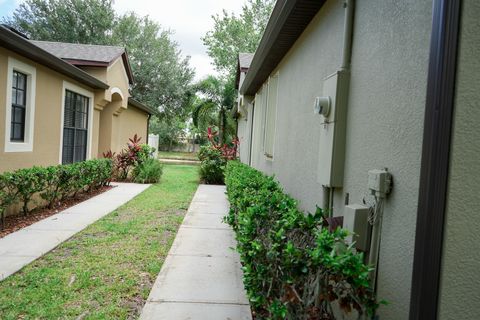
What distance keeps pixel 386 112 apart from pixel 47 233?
5.84 m

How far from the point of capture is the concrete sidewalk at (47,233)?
4805 mm

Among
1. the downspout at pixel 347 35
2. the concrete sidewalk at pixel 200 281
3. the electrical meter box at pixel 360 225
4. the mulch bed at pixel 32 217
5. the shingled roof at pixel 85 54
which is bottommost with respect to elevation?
the mulch bed at pixel 32 217

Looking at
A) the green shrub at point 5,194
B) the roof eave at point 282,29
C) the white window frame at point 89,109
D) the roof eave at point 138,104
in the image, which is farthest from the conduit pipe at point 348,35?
the roof eave at point 138,104

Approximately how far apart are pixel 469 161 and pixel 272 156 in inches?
194

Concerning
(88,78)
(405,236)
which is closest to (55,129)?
(88,78)

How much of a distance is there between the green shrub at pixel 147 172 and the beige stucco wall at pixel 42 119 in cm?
431

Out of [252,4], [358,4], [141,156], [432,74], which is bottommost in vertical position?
[141,156]

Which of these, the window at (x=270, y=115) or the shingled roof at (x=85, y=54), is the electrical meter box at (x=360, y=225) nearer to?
the window at (x=270, y=115)

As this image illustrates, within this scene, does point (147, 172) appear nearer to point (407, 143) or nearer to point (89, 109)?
point (89, 109)

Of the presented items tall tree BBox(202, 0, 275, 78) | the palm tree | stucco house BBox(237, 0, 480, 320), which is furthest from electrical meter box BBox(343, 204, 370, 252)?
tall tree BBox(202, 0, 275, 78)

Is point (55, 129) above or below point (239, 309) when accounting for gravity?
above

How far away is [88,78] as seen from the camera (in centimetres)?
1034

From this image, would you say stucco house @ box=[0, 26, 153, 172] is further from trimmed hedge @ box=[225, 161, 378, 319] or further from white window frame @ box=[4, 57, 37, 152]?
trimmed hedge @ box=[225, 161, 378, 319]

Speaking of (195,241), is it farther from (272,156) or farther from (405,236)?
(405,236)
